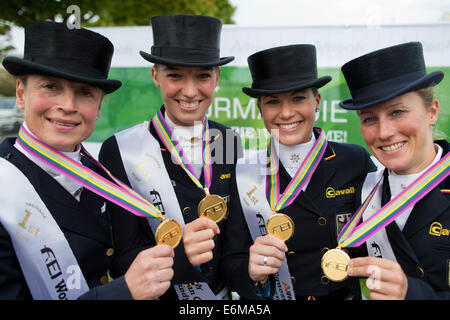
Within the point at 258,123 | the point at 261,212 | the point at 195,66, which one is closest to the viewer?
the point at 195,66

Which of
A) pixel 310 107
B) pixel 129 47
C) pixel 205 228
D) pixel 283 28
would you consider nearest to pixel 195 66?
pixel 310 107

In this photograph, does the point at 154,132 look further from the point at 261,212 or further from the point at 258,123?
the point at 258,123

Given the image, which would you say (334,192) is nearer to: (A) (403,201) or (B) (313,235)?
(B) (313,235)

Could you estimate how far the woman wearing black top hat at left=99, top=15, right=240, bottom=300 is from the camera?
2273mm

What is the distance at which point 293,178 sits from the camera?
2.23 m

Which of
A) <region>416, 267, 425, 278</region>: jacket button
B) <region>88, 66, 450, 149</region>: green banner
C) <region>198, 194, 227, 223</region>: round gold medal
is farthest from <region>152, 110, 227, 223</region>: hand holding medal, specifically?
<region>88, 66, 450, 149</region>: green banner

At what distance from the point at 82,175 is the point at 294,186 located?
1265mm

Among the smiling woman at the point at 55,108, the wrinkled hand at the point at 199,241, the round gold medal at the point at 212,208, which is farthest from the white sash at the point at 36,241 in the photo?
the round gold medal at the point at 212,208

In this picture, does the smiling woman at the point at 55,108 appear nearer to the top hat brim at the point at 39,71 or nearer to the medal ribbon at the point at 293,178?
the top hat brim at the point at 39,71

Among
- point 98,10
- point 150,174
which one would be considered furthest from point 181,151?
point 98,10

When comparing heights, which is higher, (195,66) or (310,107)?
(195,66)

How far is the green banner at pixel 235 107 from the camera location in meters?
5.24
